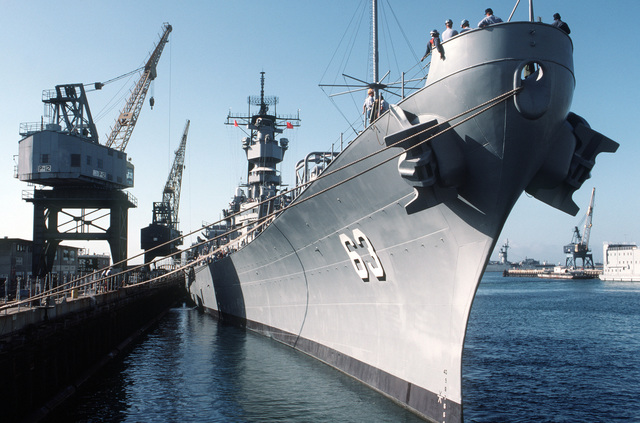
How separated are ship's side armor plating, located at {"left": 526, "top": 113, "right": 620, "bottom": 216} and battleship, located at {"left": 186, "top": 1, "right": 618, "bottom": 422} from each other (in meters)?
0.02

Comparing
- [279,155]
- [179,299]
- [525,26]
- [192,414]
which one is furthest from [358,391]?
[179,299]

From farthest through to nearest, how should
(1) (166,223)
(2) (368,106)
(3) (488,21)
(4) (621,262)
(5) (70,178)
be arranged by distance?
(4) (621,262), (1) (166,223), (5) (70,178), (2) (368,106), (3) (488,21)

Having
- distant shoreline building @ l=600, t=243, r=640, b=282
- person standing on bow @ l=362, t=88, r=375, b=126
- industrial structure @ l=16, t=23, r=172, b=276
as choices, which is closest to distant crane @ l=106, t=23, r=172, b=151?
industrial structure @ l=16, t=23, r=172, b=276

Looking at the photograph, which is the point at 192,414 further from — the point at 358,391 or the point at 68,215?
the point at 68,215

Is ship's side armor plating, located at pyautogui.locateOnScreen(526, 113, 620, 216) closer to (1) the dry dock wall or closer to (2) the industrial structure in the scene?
(1) the dry dock wall

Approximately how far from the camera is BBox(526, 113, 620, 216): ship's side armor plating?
27.0 ft

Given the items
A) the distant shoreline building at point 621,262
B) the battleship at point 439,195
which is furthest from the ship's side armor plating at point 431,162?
the distant shoreline building at point 621,262

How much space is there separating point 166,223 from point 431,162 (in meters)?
60.1

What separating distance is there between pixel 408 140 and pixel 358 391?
5.91 m

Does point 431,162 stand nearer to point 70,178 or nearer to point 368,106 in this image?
point 368,106

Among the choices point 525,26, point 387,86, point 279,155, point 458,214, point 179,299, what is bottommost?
point 179,299

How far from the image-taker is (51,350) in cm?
1126

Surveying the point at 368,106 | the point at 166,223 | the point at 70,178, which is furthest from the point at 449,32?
the point at 166,223

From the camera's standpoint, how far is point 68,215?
103 ft
